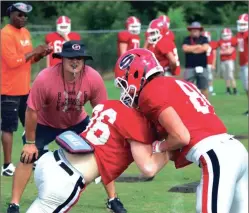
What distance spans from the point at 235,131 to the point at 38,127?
22.4 feet

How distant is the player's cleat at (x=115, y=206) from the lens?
7.92m

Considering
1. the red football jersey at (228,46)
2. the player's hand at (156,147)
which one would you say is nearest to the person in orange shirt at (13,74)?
the player's hand at (156,147)

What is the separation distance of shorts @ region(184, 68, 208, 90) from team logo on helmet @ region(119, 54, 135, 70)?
36.7 ft

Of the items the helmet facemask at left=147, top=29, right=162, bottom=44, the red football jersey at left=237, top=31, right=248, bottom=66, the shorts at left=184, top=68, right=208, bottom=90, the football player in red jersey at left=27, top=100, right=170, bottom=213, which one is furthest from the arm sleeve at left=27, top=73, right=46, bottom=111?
the red football jersey at left=237, top=31, right=248, bottom=66

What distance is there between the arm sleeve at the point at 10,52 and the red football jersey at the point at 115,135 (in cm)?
A: 453

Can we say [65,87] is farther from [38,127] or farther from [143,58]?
[143,58]

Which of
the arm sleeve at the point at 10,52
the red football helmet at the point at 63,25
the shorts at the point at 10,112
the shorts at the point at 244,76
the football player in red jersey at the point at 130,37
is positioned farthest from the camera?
the football player in red jersey at the point at 130,37

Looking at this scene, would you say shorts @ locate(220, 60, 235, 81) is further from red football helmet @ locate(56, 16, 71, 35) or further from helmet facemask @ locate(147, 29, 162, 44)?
helmet facemask @ locate(147, 29, 162, 44)

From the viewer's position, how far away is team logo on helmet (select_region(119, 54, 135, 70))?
5719 millimetres

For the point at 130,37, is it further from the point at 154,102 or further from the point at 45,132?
the point at 154,102

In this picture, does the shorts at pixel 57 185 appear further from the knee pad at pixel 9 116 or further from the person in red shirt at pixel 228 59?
the person in red shirt at pixel 228 59

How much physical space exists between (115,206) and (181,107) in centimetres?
259

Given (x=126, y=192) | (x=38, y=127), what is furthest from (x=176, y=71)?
(x=38, y=127)

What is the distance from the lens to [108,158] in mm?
5680
